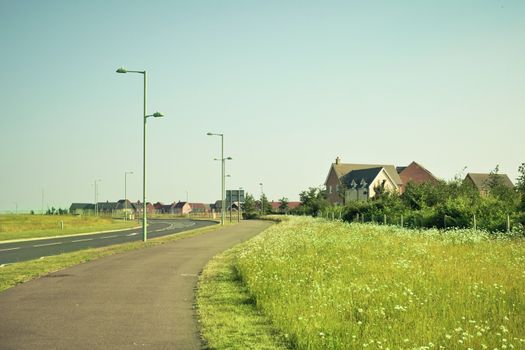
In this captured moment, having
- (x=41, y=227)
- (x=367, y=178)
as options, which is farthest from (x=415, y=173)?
(x=41, y=227)

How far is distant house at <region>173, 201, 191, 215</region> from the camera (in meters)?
193

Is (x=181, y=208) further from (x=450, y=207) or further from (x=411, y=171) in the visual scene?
(x=450, y=207)

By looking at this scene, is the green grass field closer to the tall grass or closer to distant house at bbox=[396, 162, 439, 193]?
the tall grass

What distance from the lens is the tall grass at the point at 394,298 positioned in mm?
6188

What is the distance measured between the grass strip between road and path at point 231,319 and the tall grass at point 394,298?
0.72 feet

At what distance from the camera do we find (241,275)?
11898mm

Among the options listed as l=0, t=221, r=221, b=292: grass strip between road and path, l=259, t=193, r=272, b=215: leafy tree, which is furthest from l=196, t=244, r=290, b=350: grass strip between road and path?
l=259, t=193, r=272, b=215: leafy tree

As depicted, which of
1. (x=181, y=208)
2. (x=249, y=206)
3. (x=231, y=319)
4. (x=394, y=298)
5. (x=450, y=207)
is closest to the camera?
(x=231, y=319)

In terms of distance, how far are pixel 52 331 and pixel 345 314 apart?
433cm

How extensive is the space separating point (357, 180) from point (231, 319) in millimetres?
85446

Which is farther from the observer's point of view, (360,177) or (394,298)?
(360,177)

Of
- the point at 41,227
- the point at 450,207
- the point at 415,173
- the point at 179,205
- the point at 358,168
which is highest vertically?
the point at 358,168

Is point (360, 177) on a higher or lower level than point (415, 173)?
lower

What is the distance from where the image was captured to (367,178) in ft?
291
